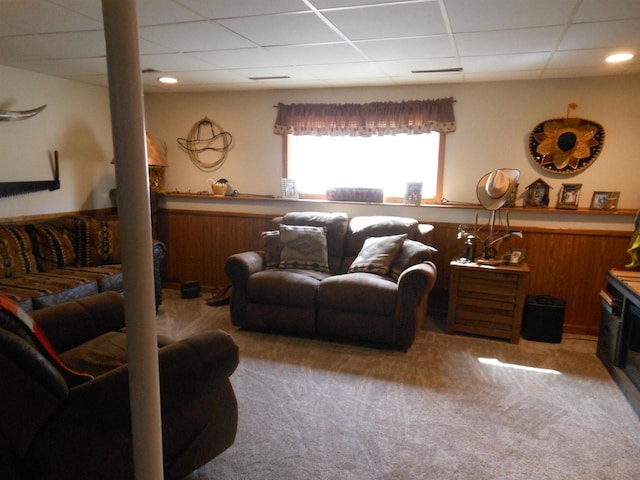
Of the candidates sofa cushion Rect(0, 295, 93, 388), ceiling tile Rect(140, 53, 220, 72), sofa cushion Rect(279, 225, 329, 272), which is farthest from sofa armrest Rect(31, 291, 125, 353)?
ceiling tile Rect(140, 53, 220, 72)

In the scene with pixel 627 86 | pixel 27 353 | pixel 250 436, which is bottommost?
pixel 250 436

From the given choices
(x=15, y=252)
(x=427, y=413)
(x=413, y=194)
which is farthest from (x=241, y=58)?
(x=427, y=413)

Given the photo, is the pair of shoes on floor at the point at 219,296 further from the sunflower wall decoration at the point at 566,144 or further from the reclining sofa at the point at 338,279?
the sunflower wall decoration at the point at 566,144

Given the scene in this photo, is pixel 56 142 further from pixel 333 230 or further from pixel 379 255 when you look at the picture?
pixel 379 255

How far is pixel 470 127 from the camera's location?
160 inches

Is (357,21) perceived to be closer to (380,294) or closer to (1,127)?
(380,294)

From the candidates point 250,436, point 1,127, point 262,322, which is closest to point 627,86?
point 262,322

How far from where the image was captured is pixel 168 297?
4.61 meters

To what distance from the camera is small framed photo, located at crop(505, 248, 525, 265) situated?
3576 millimetres

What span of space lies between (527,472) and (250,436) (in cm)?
135

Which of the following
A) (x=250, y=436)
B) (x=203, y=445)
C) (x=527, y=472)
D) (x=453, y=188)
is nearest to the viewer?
(x=203, y=445)

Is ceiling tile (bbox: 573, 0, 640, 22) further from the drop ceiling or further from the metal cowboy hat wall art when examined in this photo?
the metal cowboy hat wall art

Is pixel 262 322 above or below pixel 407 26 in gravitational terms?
below

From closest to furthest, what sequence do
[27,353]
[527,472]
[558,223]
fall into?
[27,353] < [527,472] < [558,223]
